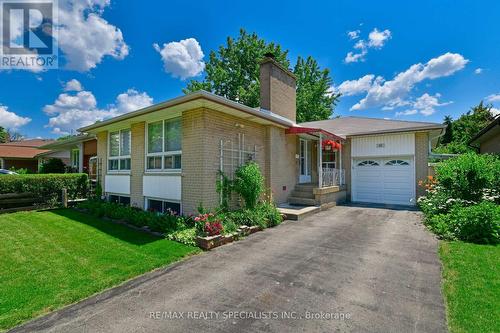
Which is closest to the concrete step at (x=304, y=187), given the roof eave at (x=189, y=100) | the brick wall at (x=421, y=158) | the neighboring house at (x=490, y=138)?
the roof eave at (x=189, y=100)

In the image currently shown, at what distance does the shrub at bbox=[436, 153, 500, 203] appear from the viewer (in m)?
8.28

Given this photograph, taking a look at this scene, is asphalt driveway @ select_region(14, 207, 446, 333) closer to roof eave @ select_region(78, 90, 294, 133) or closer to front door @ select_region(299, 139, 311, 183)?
roof eave @ select_region(78, 90, 294, 133)

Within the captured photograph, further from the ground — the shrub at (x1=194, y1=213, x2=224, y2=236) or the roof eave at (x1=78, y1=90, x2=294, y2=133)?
the roof eave at (x1=78, y1=90, x2=294, y2=133)

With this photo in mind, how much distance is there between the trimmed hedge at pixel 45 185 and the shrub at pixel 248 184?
952cm

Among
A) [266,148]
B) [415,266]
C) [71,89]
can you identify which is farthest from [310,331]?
[71,89]

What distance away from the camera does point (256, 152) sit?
9711 mm

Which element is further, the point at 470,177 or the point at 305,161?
the point at 305,161

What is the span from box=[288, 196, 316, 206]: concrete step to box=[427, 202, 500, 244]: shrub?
4.57m

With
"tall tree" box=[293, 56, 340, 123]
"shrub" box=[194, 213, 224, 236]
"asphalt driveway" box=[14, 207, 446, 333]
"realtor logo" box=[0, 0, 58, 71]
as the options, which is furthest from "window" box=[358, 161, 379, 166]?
"tall tree" box=[293, 56, 340, 123]

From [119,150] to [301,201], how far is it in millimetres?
8529

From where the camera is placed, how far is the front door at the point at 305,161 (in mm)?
13086

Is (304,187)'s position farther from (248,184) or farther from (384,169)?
(384,169)

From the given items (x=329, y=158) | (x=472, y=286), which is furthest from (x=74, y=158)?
(x=472, y=286)

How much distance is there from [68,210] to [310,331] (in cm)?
1173
